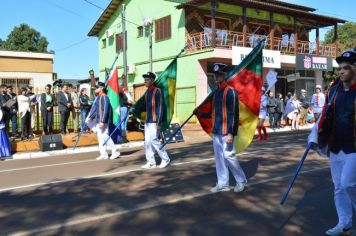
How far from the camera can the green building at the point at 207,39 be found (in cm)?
2619

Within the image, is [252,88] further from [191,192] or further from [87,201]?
[87,201]

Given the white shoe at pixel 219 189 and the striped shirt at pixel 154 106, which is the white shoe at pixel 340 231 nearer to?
the white shoe at pixel 219 189

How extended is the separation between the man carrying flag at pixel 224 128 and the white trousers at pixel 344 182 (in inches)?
83.2

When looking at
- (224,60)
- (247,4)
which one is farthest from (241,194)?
(247,4)

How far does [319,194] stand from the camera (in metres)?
6.82

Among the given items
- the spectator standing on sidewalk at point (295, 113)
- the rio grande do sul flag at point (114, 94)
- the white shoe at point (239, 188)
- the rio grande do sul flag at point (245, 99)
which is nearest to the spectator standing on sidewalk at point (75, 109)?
the rio grande do sul flag at point (114, 94)

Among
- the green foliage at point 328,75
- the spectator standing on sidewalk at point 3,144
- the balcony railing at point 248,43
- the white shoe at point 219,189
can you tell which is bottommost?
the white shoe at point 219,189

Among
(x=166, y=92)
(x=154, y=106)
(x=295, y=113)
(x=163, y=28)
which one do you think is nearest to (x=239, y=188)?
(x=154, y=106)

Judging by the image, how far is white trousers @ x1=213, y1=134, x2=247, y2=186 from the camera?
6852 millimetres

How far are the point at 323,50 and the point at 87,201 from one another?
29.8 m

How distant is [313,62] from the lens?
1222 inches

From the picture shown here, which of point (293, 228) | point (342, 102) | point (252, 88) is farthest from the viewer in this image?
point (252, 88)

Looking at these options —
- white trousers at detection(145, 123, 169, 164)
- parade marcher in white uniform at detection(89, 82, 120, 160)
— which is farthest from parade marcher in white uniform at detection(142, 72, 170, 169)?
parade marcher in white uniform at detection(89, 82, 120, 160)

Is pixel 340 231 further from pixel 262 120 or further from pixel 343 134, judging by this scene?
pixel 262 120
